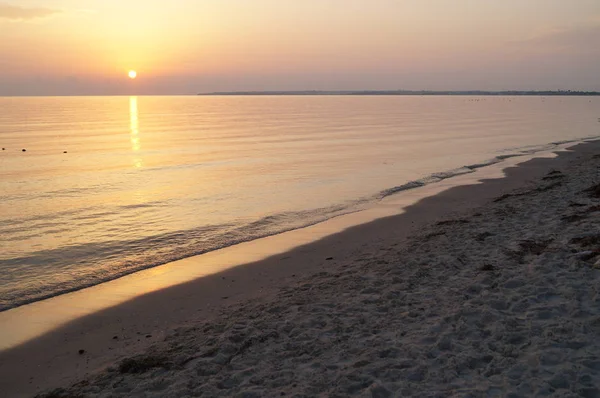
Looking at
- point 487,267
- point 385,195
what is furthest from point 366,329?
point 385,195

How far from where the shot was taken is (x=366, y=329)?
7402 millimetres

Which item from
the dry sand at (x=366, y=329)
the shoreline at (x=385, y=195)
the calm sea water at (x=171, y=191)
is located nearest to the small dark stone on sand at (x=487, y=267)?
the dry sand at (x=366, y=329)

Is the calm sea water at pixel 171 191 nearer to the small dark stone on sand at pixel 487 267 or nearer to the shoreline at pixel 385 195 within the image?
the shoreline at pixel 385 195

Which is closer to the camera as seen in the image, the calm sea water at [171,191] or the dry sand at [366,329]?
the dry sand at [366,329]

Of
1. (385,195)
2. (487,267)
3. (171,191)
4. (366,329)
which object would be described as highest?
(487,267)

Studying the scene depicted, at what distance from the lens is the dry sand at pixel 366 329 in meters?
6.05

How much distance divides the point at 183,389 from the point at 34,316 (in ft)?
15.9

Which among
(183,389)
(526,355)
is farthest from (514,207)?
(183,389)

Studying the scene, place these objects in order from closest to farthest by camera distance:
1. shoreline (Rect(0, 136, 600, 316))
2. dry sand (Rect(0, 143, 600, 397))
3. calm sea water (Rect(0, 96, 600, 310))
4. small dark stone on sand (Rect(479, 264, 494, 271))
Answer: dry sand (Rect(0, 143, 600, 397)) → small dark stone on sand (Rect(479, 264, 494, 271)) → shoreline (Rect(0, 136, 600, 316)) → calm sea water (Rect(0, 96, 600, 310))

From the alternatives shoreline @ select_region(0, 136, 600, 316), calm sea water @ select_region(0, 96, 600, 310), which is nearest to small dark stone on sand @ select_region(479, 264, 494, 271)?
shoreline @ select_region(0, 136, 600, 316)

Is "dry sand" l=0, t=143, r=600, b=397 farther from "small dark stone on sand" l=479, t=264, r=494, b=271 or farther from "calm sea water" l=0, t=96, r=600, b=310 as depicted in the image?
"calm sea water" l=0, t=96, r=600, b=310

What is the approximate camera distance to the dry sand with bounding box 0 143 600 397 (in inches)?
238

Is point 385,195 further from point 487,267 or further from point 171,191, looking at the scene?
point 487,267

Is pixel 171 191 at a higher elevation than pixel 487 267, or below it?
below
